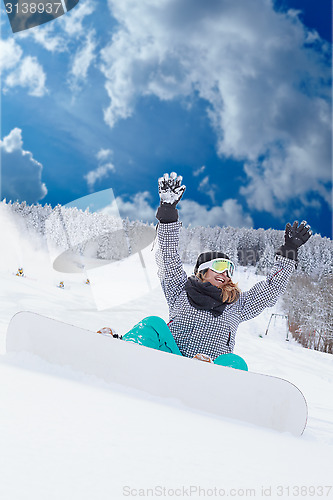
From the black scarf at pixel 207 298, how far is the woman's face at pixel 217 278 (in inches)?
5.5

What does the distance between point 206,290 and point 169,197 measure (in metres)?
0.63

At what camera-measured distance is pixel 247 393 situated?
152 cm

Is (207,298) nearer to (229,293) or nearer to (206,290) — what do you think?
(206,290)

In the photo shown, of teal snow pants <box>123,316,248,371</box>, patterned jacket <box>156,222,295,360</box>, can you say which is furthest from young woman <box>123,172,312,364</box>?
teal snow pants <box>123,316,248,371</box>

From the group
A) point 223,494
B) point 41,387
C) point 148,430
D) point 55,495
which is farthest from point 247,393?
point 55,495

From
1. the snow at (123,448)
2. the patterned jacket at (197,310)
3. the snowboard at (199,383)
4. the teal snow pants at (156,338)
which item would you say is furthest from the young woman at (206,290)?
the snow at (123,448)

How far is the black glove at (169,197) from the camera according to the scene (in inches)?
98.8

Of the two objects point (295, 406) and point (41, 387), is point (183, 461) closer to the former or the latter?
point (41, 387)

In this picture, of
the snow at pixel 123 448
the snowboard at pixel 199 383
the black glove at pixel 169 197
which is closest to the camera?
the snow at pixel 123 448

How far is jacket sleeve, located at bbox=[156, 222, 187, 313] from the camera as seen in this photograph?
252 cm

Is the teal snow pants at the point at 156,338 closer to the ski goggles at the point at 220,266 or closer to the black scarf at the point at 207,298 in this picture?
the black scarf at the point at 207,298

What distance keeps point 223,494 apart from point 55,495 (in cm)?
29

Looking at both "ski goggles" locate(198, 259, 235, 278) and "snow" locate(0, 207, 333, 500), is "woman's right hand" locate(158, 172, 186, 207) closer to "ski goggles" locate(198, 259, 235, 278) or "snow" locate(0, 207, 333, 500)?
"ski goggles" locate(198, 259, 235, 278)

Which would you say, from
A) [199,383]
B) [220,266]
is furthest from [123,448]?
[220,266]
